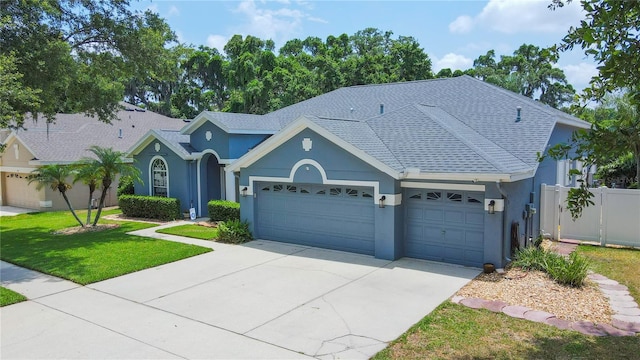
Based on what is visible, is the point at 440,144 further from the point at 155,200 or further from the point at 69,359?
the point at 155,200

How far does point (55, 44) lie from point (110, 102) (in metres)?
4.49

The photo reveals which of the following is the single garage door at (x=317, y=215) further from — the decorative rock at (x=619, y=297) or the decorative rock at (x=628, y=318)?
the decorative rock at (x=628, y=318)

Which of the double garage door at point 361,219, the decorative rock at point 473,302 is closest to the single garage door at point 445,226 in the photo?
the double garage door at point 361,219

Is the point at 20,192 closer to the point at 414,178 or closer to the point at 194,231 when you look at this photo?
the point at 194,231

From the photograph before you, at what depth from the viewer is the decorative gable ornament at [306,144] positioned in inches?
502

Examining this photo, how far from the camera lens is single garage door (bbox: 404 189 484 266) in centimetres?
1080

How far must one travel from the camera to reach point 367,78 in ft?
102

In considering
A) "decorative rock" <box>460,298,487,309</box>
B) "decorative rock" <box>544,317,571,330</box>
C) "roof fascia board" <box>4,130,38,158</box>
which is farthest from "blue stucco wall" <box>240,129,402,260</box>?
"roof fascia board" <box>4,130,38,158</box>

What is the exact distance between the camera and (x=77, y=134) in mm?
25922

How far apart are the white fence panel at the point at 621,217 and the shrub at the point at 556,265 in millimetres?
3780

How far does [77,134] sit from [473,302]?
2471cm

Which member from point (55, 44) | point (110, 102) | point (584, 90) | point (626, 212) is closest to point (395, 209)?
point (584, 90)

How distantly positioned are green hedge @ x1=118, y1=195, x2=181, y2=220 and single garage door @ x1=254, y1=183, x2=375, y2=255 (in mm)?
6139

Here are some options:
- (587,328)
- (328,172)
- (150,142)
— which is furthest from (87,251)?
(587,328)
